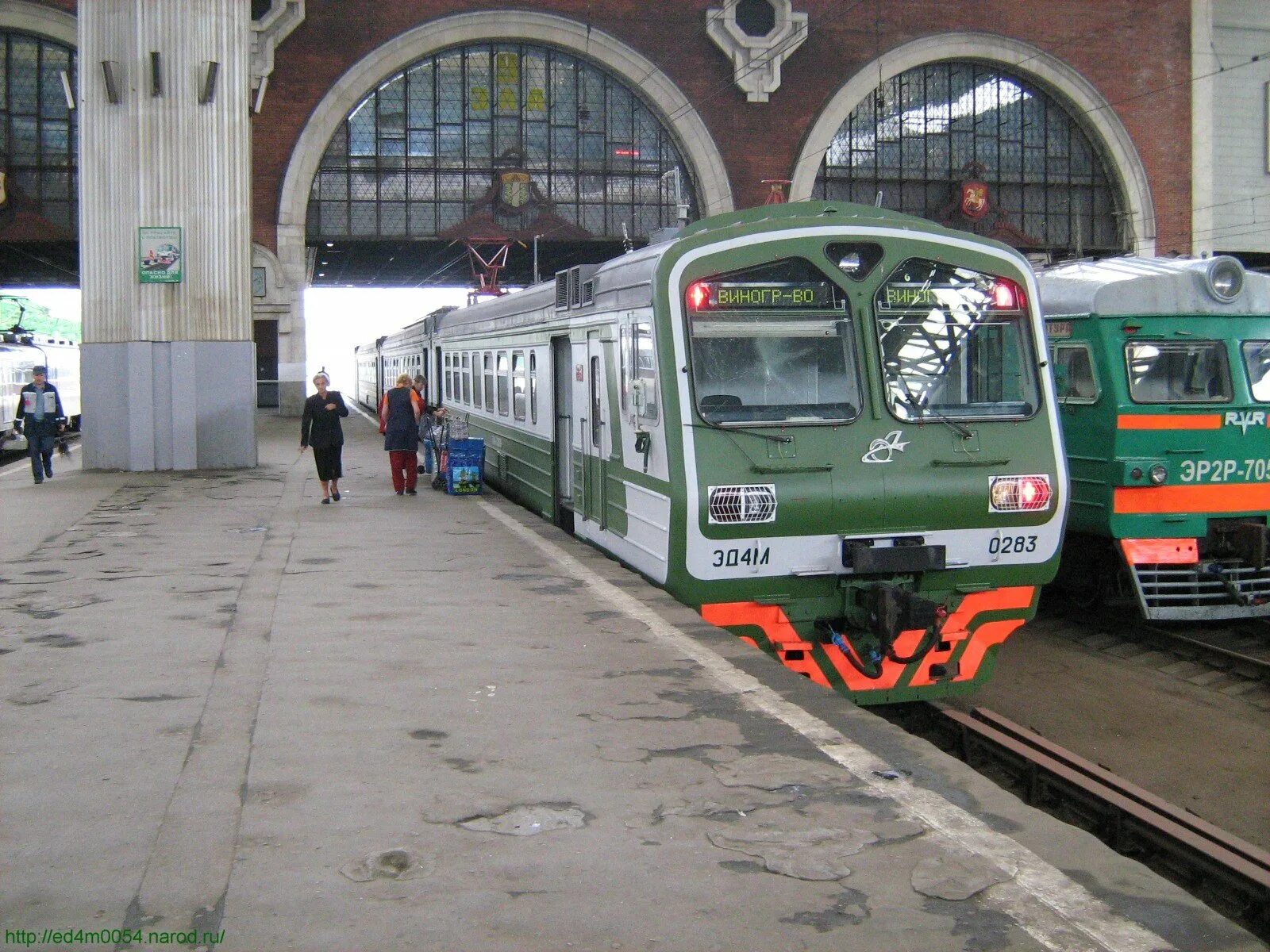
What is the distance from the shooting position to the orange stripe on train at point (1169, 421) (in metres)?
11.1

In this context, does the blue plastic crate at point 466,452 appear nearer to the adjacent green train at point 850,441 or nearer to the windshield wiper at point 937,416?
the adjacent green train at point 850,441

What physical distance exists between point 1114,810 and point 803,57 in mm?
30581

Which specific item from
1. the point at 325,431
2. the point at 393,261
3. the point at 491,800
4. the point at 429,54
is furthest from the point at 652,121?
the point at 491,800

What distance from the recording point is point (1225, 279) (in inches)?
449

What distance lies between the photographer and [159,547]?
11.9 meters

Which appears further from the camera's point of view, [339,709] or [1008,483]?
[1008,483]

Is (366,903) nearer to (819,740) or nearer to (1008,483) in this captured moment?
(819,740)

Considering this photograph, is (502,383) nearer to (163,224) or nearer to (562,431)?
(562,431)

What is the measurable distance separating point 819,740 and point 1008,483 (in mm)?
3223

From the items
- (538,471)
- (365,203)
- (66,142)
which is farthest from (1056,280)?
(66,142)

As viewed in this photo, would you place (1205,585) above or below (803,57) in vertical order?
below

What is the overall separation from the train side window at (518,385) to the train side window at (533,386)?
51 centimetres

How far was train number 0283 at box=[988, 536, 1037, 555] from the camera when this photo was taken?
8336 mm

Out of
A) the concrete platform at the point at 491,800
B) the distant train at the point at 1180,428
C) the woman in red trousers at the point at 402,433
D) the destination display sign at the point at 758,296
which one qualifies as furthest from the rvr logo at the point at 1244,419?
the woman in red trousers at the point at 402,433
